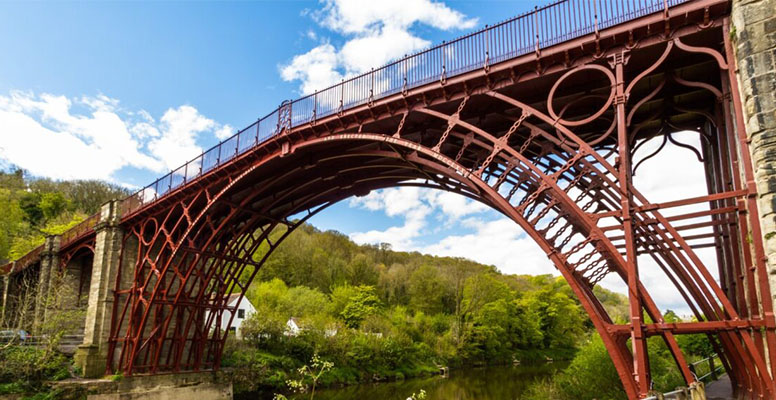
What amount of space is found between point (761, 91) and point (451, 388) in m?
27.1

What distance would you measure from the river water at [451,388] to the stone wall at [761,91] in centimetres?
1761

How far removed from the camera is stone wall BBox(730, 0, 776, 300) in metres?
6.67

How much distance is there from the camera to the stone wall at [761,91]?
6.67 metres

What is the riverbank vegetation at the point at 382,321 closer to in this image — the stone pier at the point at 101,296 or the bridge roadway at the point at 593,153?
the stone pier at the point at 101,296

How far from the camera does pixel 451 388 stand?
30484 millimetres

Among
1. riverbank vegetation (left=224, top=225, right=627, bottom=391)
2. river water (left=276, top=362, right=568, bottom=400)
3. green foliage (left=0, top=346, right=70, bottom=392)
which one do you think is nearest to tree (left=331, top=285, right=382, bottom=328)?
riverbank vegetation (left=224, top=225, right=627, bottom=391)

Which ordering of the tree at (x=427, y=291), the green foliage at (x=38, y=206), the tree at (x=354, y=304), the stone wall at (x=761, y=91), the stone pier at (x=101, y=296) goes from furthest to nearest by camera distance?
1. the tree at (x=427, y=291)
2. the green foliage at (x=38, y=206)
3. the tree at (x=354, y=304)
4. the stone pier at (x=101, y=296)
5. the stone wall at (x=761, y=91)

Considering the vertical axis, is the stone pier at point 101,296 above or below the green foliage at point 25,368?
above

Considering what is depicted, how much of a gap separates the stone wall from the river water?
17.6 metres

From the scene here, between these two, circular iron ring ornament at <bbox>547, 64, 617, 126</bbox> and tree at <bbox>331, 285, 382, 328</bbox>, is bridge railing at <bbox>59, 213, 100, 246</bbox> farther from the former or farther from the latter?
circular iron ring ornament at <bbox>547, 64, 617, 126</bbox>

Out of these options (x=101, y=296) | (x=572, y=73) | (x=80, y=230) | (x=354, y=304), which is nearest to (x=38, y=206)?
(x=80, y=230)

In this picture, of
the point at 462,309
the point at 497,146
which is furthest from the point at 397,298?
the point at 497,146

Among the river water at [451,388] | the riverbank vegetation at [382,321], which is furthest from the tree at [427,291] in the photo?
the river water at [451,388]

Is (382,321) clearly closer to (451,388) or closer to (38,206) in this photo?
(451,388)
